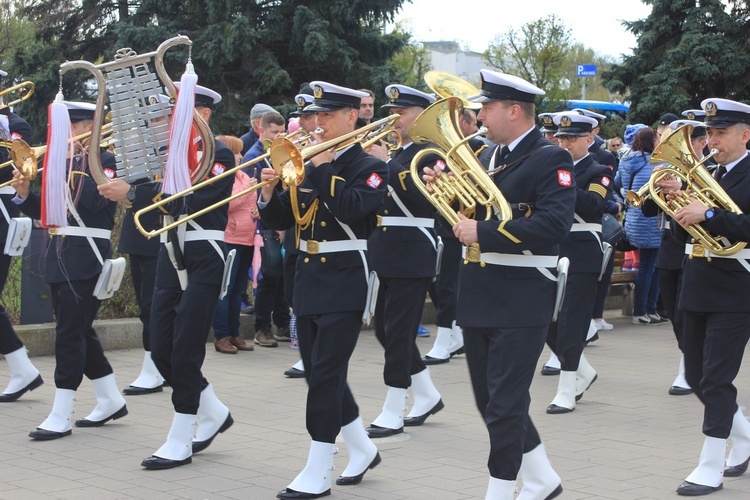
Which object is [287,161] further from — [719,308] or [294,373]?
[294,373]

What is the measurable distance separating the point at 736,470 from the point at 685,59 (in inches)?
976

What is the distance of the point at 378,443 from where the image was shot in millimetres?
7020

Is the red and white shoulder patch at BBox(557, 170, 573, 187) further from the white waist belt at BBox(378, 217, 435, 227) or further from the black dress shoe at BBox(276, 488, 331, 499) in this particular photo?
the white waist belt at BBox(378, 217, 435, 227)

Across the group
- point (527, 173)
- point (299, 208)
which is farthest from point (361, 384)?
point (527, 173)

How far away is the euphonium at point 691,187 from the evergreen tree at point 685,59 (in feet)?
76.4

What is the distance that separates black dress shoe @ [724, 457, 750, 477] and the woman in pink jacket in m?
5.41

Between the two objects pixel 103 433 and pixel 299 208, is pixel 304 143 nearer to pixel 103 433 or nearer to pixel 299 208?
pixel 299 208

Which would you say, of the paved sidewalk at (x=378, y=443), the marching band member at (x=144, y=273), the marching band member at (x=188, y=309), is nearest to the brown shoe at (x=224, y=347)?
the paved sidewalk at (x=378, y=443)

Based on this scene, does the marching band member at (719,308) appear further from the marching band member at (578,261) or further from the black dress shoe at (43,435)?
the black dress shoe at (43,435)

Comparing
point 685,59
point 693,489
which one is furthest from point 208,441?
point 685,59

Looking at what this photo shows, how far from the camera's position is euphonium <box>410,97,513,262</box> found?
5203mm

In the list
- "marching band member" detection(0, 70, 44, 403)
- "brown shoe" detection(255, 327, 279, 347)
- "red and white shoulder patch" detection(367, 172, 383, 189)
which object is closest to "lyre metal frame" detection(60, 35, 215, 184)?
"red and white shoulder patch" detection(367, 172, 383, 189)

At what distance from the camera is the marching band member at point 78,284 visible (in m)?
7.07

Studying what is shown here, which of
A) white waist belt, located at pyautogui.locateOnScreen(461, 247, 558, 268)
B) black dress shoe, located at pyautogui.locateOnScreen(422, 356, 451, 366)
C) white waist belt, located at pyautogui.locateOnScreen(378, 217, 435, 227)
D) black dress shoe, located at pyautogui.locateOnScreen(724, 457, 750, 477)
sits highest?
white waist belt, located at pyautogui.locateOnScreen(461, 247, 558, 268)
